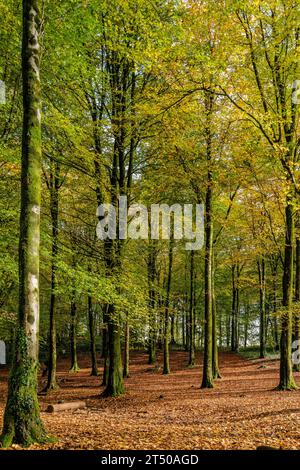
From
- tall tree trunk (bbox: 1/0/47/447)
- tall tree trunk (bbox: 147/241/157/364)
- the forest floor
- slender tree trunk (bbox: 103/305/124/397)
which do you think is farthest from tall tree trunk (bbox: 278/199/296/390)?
tall tree trunk (bbox: 1/0/47/447)

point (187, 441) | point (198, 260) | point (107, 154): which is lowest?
point (187, 441)

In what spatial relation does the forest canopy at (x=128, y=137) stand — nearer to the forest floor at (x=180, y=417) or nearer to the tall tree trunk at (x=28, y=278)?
the tall tree trunk at (x=28, y=278)

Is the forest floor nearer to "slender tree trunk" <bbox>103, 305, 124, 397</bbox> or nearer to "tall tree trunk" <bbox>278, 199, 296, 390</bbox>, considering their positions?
"slender tree trunk" <bbox>103, 305, 124, 397</bbox>

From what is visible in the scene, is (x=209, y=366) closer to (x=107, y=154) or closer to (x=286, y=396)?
(x=286, y=396)

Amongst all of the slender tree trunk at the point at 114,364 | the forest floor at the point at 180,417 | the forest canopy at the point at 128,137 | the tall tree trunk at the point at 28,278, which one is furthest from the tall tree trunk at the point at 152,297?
the tall tree trunk at the point at 28,278

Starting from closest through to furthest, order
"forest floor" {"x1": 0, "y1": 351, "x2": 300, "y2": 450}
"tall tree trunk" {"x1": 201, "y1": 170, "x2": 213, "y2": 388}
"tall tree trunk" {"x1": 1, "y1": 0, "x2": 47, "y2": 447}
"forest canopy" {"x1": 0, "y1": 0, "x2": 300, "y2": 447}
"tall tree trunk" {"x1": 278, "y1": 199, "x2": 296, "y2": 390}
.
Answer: "tall tree trunk" {"x1": 1, "y1": 0, "x2": 47, "y2": 447} < "forest floor" {"x1": 0, "y1": 351, "x2": 300, "y2": 450} < "forest canopy" {"x1": 0, "y1": 0, "x2": 300, "y2": 447} < "tall tree trunk" {"x1": 278, "y1": 199, "x2": 296, "y2": 390} < "tall tree trunk" {"x1": 201, "y1": 170, "x2": 213, "y2": 388}

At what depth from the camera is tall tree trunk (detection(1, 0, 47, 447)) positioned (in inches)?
221

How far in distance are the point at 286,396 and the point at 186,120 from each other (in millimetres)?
10495

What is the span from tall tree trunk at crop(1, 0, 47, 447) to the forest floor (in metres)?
0.55

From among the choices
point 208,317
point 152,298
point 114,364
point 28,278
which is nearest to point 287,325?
point 208,317

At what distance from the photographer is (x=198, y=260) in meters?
29.2

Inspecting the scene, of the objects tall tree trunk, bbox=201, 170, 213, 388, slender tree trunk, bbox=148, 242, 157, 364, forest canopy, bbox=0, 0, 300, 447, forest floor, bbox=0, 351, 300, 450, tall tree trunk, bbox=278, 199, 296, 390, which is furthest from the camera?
tall tree trunk, bbox=201, 170, 213, 388

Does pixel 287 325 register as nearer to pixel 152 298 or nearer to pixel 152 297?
pixel 152 297

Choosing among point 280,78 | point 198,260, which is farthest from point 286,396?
point 198,260
